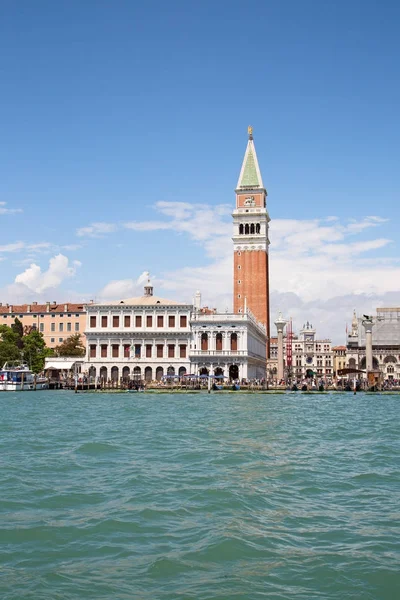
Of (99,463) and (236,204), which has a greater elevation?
(236,204)

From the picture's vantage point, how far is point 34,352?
74.6m

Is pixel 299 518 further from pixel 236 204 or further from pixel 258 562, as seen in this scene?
pixel 236 204

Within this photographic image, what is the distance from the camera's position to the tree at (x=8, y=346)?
230ft

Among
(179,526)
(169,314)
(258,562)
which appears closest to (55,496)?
(179,526)

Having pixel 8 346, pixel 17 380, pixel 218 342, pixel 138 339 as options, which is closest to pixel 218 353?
pixel 218 342

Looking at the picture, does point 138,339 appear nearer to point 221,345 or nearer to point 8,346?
point 221,345

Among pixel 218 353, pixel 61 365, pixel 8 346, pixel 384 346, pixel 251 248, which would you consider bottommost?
pixel 61 365

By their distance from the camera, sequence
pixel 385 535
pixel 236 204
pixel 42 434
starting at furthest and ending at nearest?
pixel 236 204 → pixel 42 434 → pixel 385 535

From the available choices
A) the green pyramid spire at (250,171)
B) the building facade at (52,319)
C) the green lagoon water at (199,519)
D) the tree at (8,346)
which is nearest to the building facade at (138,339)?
the tree at (8,346)

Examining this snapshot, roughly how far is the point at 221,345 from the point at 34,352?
20.8 meters

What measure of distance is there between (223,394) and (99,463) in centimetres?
4002

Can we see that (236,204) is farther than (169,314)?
Yes

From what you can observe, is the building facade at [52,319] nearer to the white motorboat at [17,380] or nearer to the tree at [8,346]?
the tree at [8,346]

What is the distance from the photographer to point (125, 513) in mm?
10727
